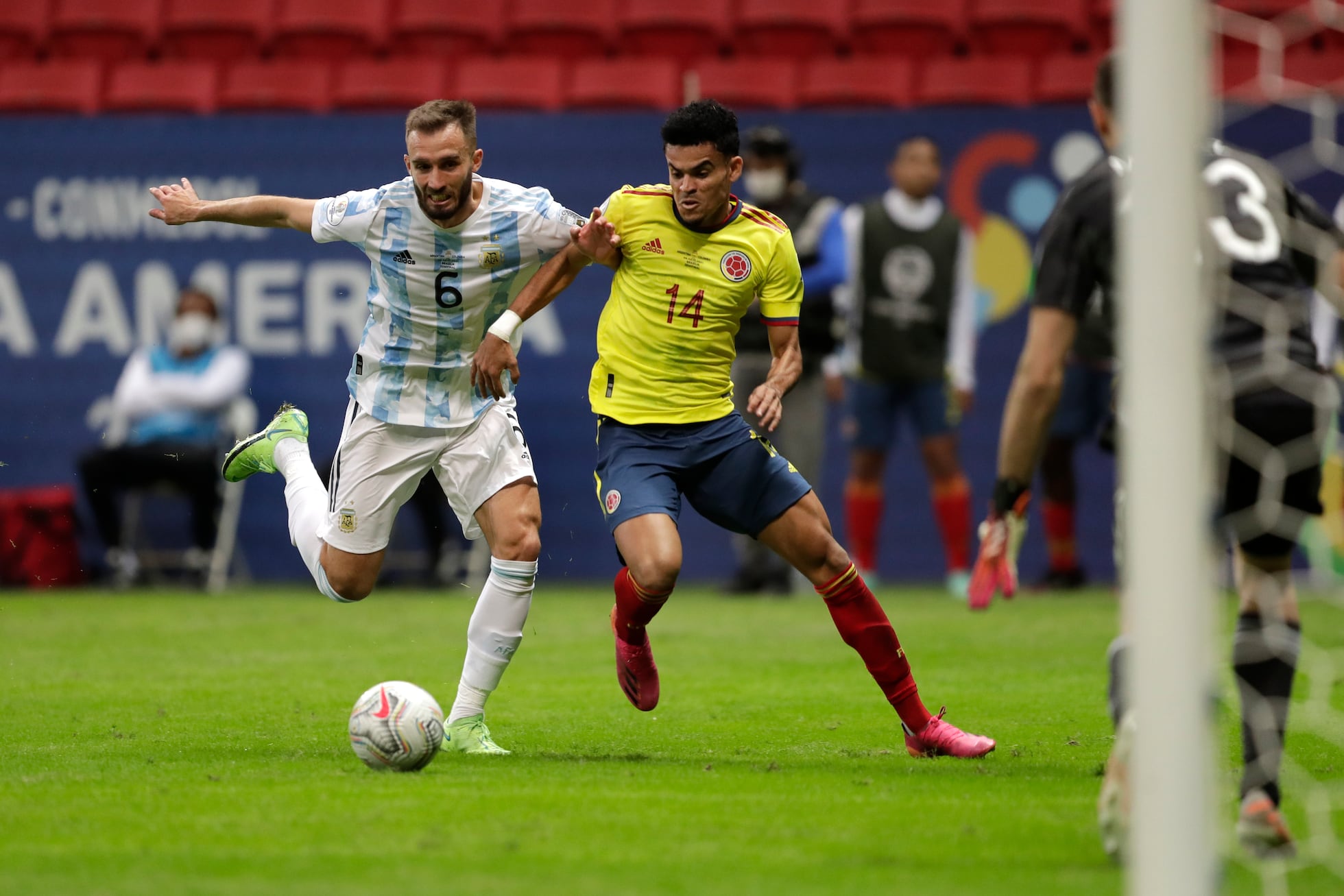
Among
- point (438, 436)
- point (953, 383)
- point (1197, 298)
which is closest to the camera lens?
point (1197, 298)

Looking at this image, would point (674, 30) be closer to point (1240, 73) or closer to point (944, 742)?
point (1240, 73)

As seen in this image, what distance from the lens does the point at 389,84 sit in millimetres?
12391

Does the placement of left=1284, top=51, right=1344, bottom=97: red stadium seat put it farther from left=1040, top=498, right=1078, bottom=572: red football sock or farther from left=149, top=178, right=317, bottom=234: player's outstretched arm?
left=149, top=178, right=317, bottom=234: player's outstretched arm

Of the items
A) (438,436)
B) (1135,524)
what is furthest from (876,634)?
(1135,524)

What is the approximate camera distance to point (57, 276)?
12.0 metres

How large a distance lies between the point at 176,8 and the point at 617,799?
1042cm

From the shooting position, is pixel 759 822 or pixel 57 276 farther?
pixel 57 276

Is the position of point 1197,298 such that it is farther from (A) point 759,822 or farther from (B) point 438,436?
(B) point 438,436

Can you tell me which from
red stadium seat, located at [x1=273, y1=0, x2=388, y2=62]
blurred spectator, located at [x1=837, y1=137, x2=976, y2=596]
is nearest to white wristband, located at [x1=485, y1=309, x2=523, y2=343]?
blurred spectator, located at [x1=837, y1=137, x2=976, y2=596]

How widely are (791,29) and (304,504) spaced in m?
7.67

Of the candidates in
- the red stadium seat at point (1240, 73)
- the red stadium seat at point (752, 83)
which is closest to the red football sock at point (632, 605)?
the red stadium seat at point (752, 83)

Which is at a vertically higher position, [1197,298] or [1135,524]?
[1197,298]

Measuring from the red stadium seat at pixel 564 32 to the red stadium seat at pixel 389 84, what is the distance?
73 cm

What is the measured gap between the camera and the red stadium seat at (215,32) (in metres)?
13.0
